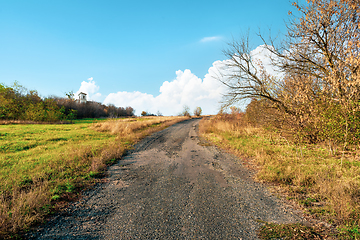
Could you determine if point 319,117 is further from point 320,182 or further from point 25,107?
point 25,107

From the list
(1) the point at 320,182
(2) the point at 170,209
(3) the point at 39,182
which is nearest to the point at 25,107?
(3) the point at 39,182

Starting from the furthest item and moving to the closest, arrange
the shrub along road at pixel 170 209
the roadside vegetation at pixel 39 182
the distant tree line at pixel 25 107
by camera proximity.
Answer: the distant tree line at pixel 25 107, the roadside vegetation at pixel 39 182, the shrub along road at pixel 170 209

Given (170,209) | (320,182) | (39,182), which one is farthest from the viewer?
(39,182)

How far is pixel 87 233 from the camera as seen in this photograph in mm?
2711

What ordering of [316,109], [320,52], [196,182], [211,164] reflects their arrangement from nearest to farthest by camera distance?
1. [196,182]
2. [316,109]
3. [211,164]
4. [320,52]

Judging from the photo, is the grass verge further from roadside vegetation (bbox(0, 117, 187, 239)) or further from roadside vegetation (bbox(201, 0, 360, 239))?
roadside vegetation (bbox(0, 117, 187, 239))

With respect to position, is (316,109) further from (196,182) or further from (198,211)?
(198,211)

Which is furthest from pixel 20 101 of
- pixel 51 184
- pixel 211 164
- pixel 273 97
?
pixel 273 97

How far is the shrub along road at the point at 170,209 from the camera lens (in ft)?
8.97

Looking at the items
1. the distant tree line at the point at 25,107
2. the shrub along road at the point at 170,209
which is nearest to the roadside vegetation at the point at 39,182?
the shrub along road at the point at 170,209

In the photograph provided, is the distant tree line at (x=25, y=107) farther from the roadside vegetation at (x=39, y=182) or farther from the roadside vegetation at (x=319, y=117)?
the roadside vegetation at (x=319, y=117)

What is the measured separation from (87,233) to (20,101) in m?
38.0

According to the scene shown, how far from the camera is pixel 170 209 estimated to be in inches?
134

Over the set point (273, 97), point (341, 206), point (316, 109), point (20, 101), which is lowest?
point (341, 206)
